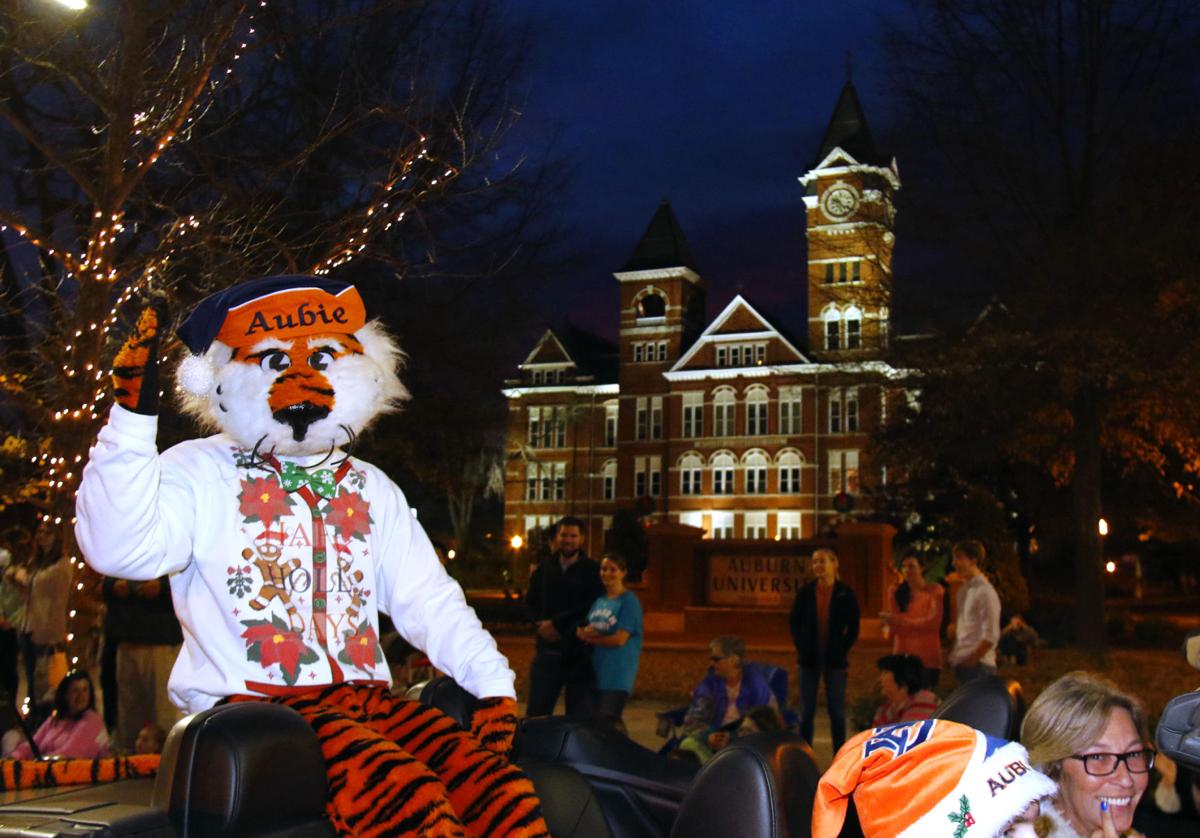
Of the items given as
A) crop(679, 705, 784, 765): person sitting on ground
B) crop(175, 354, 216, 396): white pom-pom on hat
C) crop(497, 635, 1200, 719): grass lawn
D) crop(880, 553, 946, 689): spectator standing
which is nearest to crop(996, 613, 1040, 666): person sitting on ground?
crop(880, 553, 946, 689): spectator standing

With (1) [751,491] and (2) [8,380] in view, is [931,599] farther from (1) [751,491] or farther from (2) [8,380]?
(1) [751,491]

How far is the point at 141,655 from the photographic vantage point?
27.6 feet

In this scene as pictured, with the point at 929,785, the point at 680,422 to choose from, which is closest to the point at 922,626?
the point at 929,785

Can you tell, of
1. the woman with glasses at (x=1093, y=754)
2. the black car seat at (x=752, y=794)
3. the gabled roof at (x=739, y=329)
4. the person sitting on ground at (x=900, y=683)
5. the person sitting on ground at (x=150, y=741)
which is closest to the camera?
the black car seat at (x=752, y=794)

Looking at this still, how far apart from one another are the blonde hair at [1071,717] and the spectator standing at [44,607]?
7.35m

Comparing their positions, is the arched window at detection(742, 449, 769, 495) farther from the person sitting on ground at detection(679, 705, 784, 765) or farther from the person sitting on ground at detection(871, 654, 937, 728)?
the person sitting on ground at detection(679, 705, 784, 765)

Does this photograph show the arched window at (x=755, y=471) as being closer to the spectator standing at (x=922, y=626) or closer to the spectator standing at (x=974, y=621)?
the spectator standing at (x=922, y=626)

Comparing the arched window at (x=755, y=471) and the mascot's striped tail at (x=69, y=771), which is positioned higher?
the arched window at (x=755, y=471)

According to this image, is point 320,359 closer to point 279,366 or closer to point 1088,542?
point 279,366

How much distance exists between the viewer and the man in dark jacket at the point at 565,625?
809cm

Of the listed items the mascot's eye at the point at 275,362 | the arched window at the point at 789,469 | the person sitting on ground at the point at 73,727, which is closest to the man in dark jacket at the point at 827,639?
the person sitting on ground at the point at 73,727

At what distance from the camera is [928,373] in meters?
16.9

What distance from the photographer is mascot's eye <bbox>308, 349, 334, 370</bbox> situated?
330 centimetres

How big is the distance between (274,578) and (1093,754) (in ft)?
6.93
